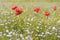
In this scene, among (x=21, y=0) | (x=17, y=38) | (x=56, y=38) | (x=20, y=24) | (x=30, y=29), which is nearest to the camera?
(x=17, y=38)

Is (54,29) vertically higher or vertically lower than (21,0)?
higher

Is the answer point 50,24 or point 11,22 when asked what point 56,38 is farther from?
point 11,22

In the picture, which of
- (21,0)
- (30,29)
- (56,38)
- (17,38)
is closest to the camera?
(17,38)

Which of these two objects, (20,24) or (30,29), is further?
(20,24)

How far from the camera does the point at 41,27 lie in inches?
89.7

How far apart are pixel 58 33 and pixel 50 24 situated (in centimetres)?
29

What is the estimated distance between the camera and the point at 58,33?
7.02 feet

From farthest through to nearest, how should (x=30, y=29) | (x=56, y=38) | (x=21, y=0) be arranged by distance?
(x=21, y=0)
(x=30, y=29)
(x=56, y=38)

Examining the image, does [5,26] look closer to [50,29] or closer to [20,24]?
[20,24]

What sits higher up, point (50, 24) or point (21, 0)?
point (50, 24)

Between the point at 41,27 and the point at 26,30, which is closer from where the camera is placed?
the point at 26,30

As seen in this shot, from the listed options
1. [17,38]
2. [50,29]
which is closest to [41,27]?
[50,29]

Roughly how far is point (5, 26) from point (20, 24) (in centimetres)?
18

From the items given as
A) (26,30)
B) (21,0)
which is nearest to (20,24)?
(26,30)
